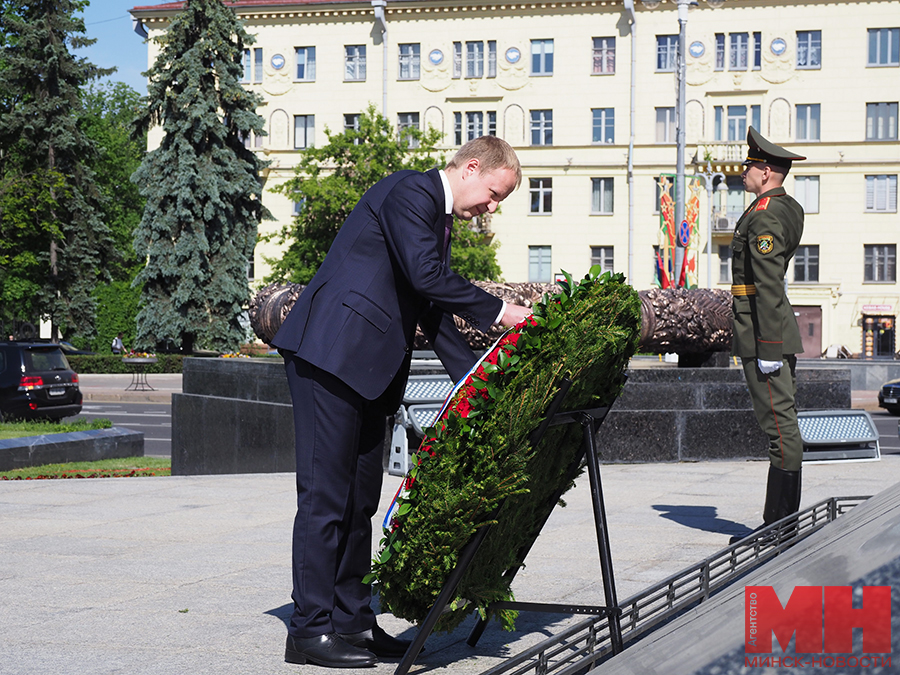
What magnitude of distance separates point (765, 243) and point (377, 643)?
3.25m

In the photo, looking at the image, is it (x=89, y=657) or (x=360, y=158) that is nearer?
(x=89, y=657)

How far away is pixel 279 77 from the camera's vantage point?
5347 cm

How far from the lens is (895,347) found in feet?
156

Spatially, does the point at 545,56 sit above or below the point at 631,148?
above

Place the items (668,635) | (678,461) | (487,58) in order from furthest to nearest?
(487,58) < (678,461) < (668,635)

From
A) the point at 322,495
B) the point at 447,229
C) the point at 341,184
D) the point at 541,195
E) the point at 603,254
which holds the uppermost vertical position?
the point at 541,195

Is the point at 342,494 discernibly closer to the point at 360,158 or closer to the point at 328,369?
the point at 328,369

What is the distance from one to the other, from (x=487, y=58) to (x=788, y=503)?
48337 millimetres

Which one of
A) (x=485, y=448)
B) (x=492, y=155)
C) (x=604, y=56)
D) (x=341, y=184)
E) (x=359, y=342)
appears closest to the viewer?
(x=485, y=448)

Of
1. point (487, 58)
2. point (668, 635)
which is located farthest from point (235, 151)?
point (668, 635)

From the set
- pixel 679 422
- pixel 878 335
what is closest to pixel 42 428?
pixel 679 422

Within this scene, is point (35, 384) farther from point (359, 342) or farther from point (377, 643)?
point (359, 342)

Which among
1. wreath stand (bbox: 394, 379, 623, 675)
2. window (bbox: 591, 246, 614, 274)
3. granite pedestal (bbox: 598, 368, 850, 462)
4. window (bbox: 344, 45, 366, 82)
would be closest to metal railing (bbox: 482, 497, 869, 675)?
wreath stand (bbox: 394, 379, 623, 675)

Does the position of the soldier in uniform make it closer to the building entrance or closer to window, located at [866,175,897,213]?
the building entrance
